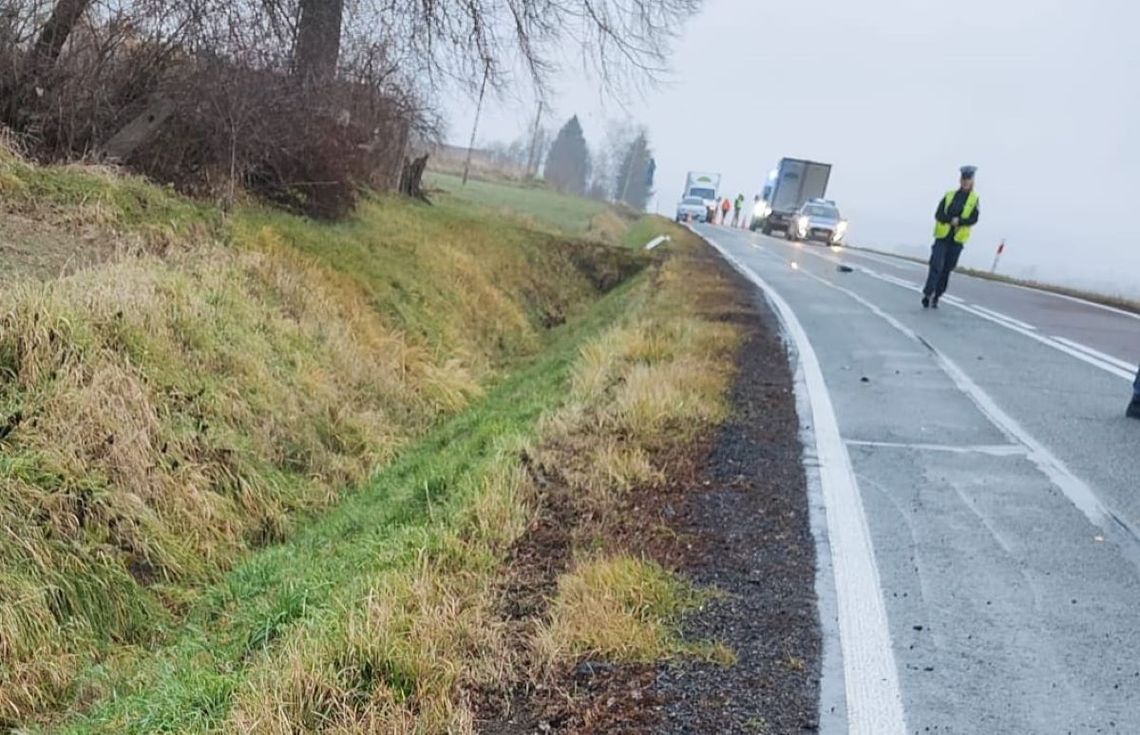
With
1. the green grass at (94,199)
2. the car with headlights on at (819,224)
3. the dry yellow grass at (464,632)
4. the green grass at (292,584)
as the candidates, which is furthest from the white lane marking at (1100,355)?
the car with headlights on at (819,224)

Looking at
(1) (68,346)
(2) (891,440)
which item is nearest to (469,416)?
(1) (68,346)

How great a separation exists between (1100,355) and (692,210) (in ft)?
116

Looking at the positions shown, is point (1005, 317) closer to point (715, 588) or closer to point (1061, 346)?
point (1061, 346)

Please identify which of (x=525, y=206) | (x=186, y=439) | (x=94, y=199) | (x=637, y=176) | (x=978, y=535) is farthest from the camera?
(x=637, y=176)

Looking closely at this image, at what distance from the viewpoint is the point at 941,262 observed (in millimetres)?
10062

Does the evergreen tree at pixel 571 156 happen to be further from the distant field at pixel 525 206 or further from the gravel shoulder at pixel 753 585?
the gravel shoulder at pixel 753 585

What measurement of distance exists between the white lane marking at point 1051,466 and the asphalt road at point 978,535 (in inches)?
0.5

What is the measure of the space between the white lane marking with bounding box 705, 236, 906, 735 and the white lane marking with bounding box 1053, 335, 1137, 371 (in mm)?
3873

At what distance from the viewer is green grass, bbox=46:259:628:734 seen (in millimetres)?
2838

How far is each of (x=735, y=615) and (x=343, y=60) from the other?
11818 mm

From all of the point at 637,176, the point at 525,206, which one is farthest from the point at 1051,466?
the point at 637,176

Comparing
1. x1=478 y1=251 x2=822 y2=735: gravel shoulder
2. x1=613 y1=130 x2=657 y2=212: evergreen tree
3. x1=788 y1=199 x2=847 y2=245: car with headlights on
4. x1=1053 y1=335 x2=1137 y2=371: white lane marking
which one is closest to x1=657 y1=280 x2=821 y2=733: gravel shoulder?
x1=478 y1=251 x2=822 y2=735: gravel shoulder

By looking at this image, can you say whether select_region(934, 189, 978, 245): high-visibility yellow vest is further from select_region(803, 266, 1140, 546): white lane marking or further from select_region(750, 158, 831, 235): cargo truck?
select_region(750, 158, 831, 235): cargo truck

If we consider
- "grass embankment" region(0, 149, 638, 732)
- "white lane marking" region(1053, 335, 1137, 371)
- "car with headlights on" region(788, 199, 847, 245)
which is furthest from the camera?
"car with headlights on" region(788, 199, 847, 245)
